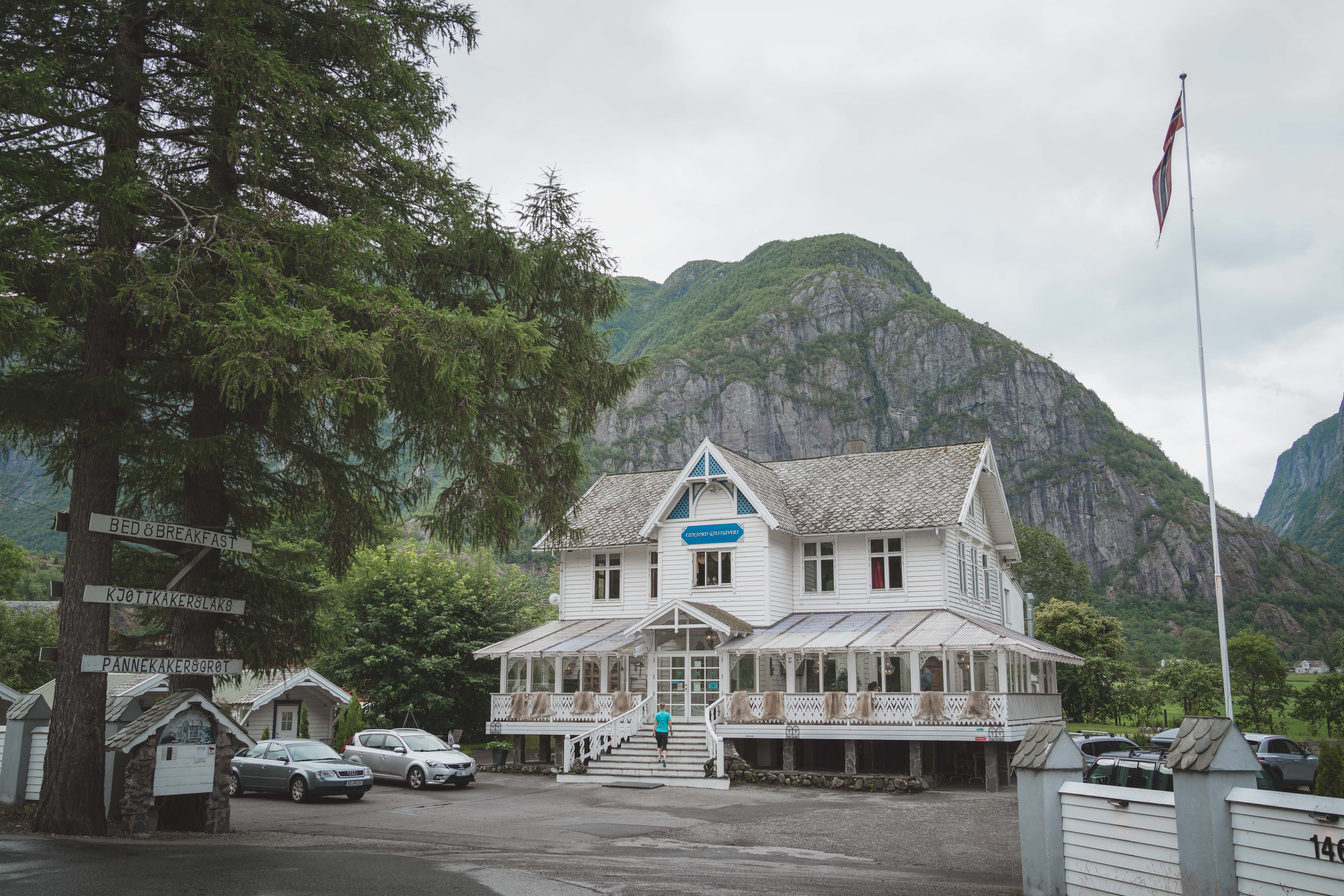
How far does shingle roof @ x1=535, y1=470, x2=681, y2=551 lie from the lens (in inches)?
1332

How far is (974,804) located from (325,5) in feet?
65.3

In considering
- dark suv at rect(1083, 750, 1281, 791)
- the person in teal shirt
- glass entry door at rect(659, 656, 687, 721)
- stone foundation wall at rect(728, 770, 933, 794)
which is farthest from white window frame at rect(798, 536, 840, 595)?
dark suv at rect(1083, 750, 1281, 791)

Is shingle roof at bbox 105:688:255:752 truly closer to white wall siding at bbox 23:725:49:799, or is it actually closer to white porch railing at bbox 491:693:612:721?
white wall siding at bbox 23:725:49:799

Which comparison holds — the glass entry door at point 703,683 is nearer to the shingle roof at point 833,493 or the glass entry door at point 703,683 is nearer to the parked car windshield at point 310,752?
the shingle roof at point 833,493

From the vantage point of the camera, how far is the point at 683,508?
32250 millimetres

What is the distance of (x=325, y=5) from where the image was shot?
14.4 m

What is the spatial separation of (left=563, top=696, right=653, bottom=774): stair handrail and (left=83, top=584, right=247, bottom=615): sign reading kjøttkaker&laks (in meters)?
14.4

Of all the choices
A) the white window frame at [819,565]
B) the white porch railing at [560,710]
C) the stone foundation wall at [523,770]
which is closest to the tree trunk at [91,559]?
the stone foundation wall at [523,770]

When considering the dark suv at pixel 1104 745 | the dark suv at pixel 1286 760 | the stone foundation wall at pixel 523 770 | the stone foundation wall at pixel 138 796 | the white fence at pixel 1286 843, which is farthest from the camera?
the stone foundation wall at pixel 523 770

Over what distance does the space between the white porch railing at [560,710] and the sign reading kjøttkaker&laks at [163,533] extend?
53.5 ft

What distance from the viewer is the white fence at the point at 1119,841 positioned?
27.4 feet

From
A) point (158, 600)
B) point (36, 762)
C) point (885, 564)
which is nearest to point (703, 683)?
point (885, 564)

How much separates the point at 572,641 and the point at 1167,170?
21787 millimetres

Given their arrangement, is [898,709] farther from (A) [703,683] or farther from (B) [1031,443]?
(B) [1031,443]
